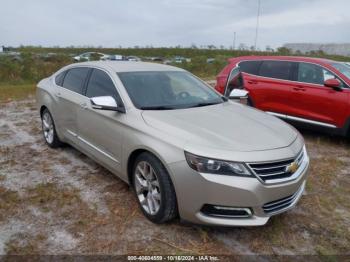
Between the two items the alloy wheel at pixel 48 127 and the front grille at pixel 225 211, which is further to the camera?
the alloy wheel at pixel 48 127

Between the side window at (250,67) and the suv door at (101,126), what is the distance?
3875 mm

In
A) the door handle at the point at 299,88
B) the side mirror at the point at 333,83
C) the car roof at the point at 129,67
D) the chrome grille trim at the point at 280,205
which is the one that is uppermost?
the car roof at the point at 129,67

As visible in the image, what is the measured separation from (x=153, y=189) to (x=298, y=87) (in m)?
4.26

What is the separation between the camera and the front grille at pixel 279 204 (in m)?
2.93

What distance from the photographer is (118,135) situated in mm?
3623

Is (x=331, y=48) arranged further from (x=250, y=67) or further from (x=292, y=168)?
(x=292, y=168)

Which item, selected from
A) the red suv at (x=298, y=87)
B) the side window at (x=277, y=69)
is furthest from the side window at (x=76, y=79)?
the side window at (x=277, y=69)

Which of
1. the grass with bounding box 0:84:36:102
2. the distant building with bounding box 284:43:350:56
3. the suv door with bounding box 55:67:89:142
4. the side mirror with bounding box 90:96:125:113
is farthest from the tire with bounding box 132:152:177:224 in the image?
the distant building with bounding box 284:43:350:56

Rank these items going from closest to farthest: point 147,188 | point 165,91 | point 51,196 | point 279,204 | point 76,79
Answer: point 279,204 → point 147,188 → point 51,196 → point 165,91 → point 76,79

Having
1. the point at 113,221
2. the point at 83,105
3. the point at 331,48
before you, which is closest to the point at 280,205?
the point at 113,221

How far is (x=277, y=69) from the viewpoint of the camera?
6.79 meters

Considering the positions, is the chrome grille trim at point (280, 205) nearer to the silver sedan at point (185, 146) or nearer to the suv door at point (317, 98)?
the silver sedan at point (185, 146)

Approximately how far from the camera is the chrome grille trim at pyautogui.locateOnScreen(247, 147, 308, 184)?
279cm

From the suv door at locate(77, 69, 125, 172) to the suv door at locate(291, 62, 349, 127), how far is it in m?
3.90
